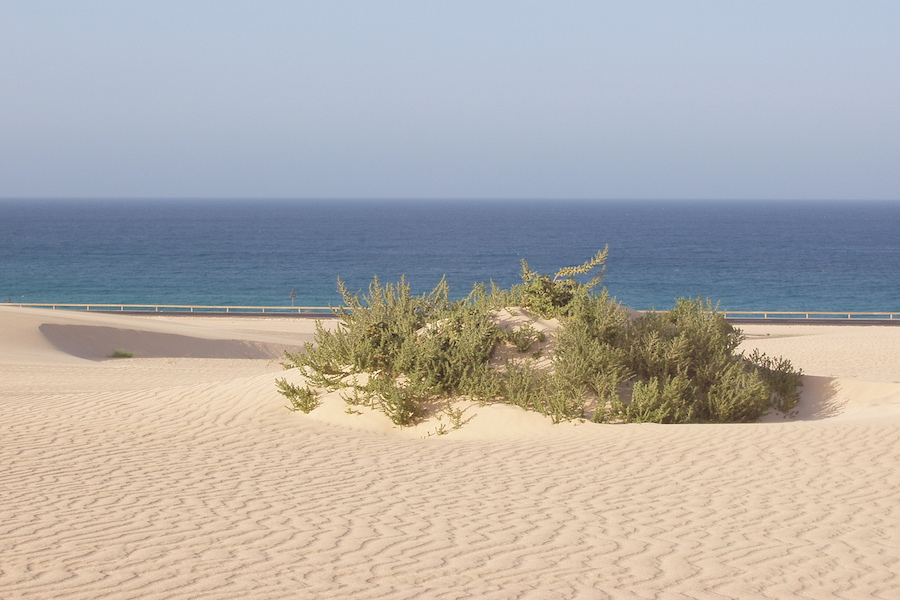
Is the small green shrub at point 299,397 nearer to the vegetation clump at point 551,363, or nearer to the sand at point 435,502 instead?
the vegetation clump at point 551,363

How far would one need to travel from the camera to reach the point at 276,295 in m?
70.8

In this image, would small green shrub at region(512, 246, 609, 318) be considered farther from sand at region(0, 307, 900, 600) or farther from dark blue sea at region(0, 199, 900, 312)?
dark blue sea at region(0, 199, 900, 312)

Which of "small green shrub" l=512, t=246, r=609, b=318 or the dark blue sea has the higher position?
"small green shrub" l=512, t=246, r=609, b=318

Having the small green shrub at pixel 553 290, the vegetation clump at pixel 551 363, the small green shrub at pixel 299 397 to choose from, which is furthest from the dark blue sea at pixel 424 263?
the small green shrub at pixel 299 397

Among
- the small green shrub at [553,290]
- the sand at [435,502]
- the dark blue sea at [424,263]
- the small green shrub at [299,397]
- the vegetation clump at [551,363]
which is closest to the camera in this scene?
the sand at [435,502]

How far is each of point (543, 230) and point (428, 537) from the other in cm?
16386

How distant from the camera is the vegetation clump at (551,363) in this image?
37.9ft

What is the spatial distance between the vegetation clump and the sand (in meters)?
0.42

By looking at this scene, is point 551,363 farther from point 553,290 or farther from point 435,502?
point 435,502

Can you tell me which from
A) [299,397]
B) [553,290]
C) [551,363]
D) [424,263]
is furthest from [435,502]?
[424,263]

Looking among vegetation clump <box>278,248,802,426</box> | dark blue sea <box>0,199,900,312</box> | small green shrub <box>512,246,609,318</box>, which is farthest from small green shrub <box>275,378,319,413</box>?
dark blue sea <box>0,199,900,312</box>

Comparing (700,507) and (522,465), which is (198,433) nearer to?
(522,465)

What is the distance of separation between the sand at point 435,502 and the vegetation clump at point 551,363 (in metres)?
0.42

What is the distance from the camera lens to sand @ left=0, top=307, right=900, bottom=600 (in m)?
5.85
